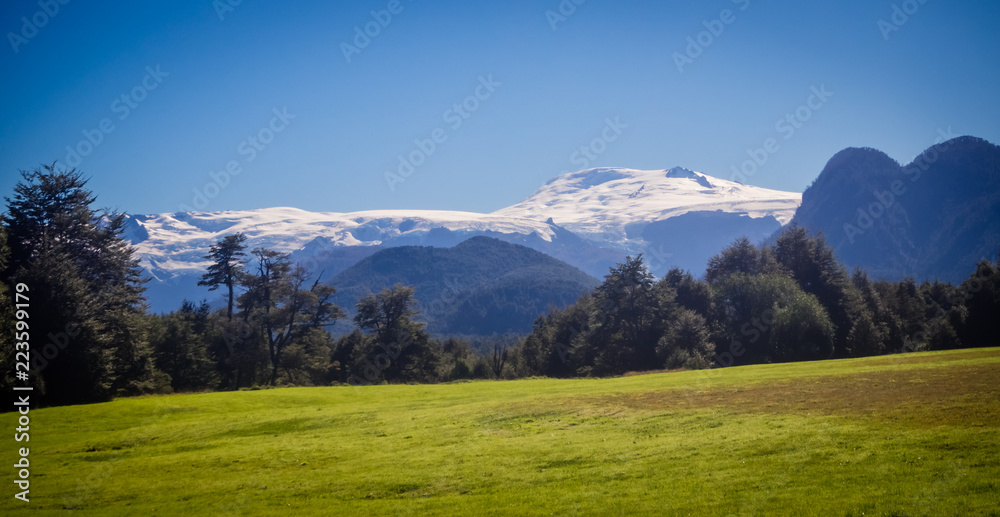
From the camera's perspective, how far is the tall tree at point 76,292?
38.4 metres

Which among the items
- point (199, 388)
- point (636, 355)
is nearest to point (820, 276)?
point (636, 355)

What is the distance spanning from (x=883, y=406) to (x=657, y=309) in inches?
2307

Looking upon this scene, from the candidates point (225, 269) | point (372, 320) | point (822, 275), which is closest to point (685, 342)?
point (822, 275)

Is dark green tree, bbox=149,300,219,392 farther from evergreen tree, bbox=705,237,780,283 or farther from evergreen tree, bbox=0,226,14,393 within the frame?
evergreen tree, bbox=705,237,780,283

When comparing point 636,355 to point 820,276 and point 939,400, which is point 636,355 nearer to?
point 820,276

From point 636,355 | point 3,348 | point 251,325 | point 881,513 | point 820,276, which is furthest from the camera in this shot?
point 820,276

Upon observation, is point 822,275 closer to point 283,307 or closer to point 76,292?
point 283,307

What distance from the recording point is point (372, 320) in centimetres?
7906

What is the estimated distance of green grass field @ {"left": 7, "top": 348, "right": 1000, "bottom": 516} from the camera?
13531 millimetres

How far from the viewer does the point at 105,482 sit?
810 inches

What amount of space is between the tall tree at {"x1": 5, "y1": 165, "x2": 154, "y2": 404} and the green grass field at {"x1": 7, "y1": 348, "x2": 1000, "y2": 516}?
7.07m

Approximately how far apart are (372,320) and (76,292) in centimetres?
4208

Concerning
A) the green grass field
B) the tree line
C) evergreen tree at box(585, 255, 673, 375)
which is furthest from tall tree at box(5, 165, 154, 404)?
evergreen tree at box(585, 255, 673, 375)

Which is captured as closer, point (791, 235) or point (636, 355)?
point (636, 355)
